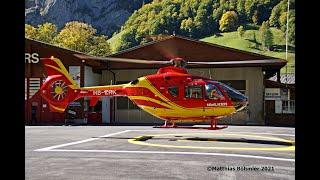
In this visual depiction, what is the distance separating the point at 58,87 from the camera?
1597cm

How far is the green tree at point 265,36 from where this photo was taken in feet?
176

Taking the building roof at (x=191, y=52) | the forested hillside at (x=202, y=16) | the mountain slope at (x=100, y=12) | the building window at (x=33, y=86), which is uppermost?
the mountain slope at (x=100, y=12)

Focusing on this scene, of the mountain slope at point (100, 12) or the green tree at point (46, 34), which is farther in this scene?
the mountain slope at point (100, 12)

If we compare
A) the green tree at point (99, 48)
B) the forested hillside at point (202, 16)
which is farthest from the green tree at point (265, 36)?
the green tree at point (99, 48)

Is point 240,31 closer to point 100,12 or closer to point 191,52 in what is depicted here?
point 191,52

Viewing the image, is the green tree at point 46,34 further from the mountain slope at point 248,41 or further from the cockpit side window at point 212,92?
the cockpit side window at point 212,92

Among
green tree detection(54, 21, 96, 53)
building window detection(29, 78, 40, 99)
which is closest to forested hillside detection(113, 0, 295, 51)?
green tree detection(54, 21, 96, 53)

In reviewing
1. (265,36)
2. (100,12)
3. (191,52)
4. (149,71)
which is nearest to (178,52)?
(191,52)

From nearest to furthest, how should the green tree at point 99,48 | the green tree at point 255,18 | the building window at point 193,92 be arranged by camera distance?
the building window at point 193,92, the green tree at point 255,18, the green tree at point 99,48

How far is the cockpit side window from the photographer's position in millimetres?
14156

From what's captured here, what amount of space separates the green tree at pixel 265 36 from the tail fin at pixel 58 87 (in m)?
41.3

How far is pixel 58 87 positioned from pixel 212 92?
681cm
